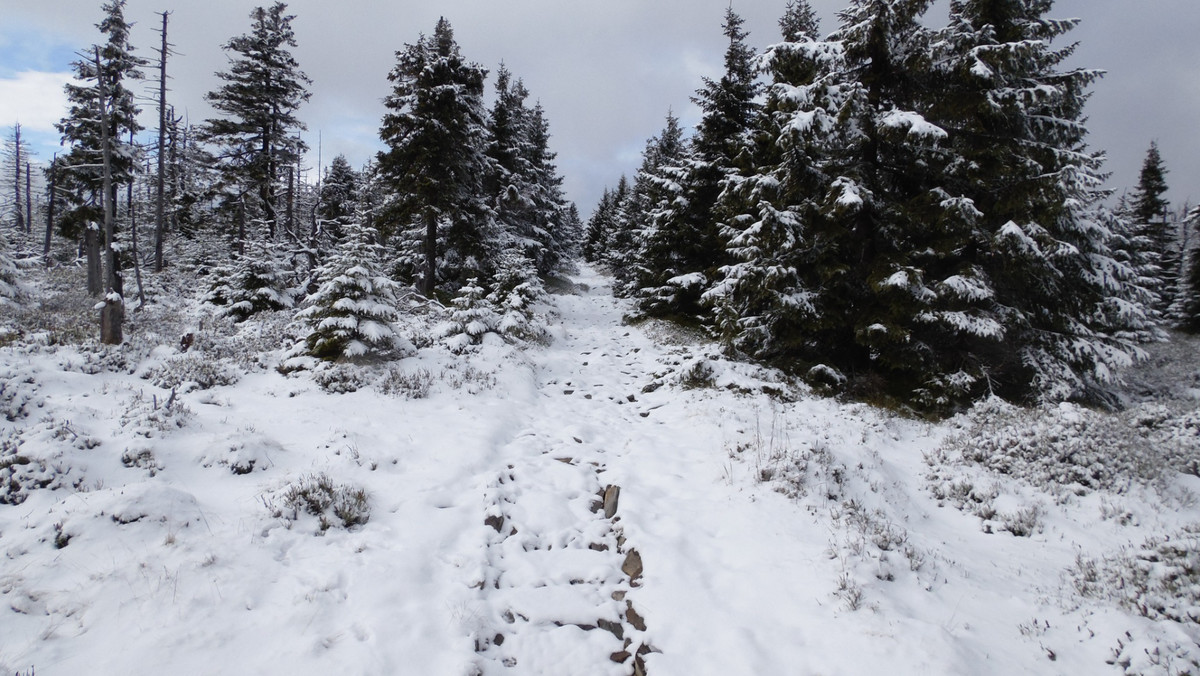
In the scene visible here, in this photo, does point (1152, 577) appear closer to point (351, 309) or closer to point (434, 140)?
point (351, 309)

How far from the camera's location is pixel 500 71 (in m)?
28.2

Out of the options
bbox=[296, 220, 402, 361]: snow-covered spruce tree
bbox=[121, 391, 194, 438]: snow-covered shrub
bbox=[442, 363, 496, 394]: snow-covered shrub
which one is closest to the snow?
bbox=[442, 363, 496, 394]: snow-covered shrub

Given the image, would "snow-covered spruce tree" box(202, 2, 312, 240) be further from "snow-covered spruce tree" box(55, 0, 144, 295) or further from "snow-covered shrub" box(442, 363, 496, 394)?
"snow-covered shrub" box(442, 363, 496, 394)

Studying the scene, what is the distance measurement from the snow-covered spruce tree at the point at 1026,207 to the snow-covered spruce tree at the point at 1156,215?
32.6 meters

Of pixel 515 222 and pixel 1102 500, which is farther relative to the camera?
pixel 515 222

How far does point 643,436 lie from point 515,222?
67.5 ft

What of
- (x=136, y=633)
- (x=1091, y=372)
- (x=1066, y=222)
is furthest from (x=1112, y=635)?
(x=1066, y=222)

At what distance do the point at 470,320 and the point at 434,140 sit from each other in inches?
375

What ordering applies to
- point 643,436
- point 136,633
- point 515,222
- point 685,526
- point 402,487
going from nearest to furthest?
1. point 136,633
2. point 685,526
3. point 402,487
4. point 643,436
5. point 515,222

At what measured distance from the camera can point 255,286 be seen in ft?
60.2

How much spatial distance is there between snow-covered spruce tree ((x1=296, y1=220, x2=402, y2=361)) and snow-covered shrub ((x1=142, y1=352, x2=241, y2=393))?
5.79 ft

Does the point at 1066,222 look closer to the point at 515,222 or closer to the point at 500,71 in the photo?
the point at 515,222

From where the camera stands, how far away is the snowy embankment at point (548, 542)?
13.1 ft

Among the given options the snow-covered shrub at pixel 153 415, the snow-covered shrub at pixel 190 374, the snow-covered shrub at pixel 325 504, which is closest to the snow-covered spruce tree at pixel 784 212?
the snow-covered shrub at pixel 325 504
